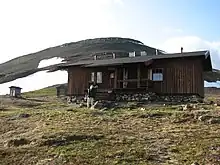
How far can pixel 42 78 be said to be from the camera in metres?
69.4

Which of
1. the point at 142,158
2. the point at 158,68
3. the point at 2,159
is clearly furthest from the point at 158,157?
the point at 158,68

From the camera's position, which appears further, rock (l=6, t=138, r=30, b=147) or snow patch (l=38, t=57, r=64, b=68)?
snow patch (l=38, t=57, r=64, b=68)

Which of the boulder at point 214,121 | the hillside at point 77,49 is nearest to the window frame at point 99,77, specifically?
the boulder at point 214,121

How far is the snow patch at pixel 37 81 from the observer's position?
65.4 metres

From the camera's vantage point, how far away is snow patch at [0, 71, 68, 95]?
65375 mm

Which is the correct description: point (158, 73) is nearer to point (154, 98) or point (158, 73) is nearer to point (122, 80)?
point (154, 98)

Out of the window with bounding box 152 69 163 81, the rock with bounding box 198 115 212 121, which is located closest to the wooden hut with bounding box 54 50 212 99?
the window with bounding box 152 69 163 81

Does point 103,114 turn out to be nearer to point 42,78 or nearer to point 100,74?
point 100,74

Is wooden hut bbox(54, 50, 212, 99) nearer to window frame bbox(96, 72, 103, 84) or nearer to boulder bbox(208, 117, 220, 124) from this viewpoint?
window frame bbox(96, 72, 103, 84)

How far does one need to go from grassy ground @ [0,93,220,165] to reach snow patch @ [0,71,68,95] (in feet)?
141

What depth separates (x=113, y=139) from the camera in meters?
16.3

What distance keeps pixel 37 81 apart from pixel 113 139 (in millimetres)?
53845

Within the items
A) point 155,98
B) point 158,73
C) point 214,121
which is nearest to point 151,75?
point 158,73

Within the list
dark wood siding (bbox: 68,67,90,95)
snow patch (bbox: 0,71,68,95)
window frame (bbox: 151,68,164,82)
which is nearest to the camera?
window frame (bbox: 151,68,164,82)
